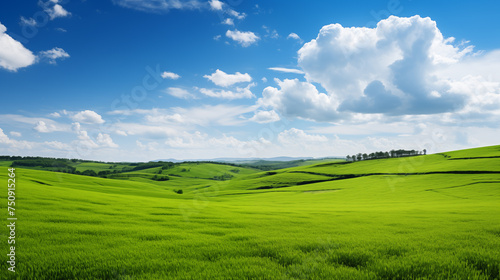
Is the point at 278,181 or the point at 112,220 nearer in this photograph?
the point at 112,220

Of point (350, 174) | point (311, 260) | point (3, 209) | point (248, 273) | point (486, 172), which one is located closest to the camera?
point (248, 273)

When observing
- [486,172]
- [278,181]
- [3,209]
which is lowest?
[278,181]

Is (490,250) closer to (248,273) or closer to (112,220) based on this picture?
(248,273)

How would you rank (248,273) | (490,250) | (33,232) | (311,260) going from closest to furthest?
(248,273) → (311,260) → (490,250) → (33,232)

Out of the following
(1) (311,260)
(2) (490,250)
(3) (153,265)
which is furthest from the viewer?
(2) (490,250)

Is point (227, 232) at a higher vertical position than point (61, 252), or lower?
lower

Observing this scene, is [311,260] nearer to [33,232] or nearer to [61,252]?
[61,252]

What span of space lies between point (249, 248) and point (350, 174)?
103500 millimetres

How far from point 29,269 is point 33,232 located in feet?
13.8

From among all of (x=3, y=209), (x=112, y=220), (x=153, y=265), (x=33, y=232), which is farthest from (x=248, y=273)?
(x=3, y=209)

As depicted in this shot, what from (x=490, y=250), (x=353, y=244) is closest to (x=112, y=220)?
(x=353, y=244)

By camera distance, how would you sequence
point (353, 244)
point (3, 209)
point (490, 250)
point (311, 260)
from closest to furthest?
point (311, 260) < point (490, 250) < point (353, 244) < point (3, 209)

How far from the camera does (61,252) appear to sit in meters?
7.23

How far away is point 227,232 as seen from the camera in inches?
435
